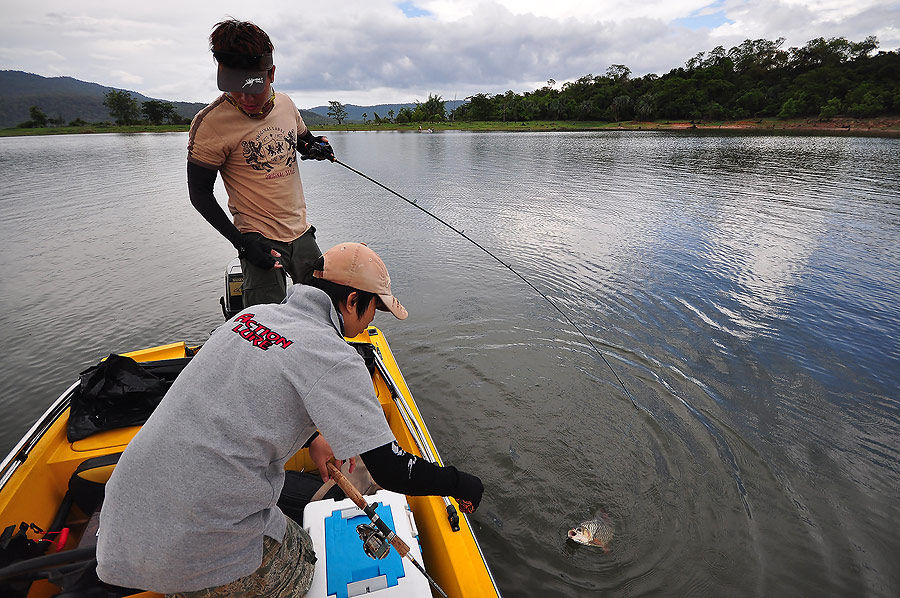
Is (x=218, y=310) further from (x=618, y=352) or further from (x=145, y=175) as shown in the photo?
(x=145, y=175)

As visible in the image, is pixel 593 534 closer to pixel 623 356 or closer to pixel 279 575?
pixel 279 575

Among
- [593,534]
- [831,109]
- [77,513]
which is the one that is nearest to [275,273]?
[77,513]

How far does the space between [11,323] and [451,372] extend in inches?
256

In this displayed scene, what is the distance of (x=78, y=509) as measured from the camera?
2662 millimetres

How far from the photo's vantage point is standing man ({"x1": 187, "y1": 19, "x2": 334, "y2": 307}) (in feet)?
8.66

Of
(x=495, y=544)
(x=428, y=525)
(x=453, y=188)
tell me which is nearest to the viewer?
(x=428, y=525)

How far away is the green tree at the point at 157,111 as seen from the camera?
308ft

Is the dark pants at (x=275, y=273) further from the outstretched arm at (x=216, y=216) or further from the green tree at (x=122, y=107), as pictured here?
the green tree at (x=122, y=107)

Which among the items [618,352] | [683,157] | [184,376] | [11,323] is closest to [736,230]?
[618,352]

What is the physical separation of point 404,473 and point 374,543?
53 centimetres

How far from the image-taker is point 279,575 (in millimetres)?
1685

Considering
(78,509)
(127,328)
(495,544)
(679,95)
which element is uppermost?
(679,95)

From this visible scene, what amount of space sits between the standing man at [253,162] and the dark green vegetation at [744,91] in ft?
240

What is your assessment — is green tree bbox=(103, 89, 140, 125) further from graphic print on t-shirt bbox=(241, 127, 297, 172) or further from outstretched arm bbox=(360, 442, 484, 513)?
outstretched arm bbox=(360, 442, 484, 513)
